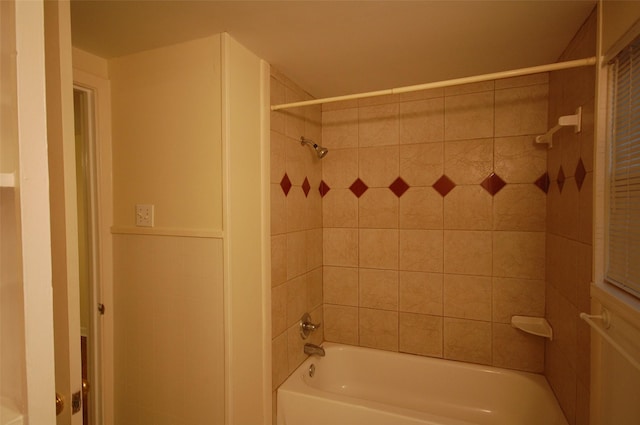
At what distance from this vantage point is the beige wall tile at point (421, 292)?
2.16 m

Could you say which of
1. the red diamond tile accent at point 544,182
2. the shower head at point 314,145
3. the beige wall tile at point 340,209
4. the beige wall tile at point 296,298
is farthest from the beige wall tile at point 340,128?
the red diamond tile accent at point 544,182

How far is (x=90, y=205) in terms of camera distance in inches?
64.4

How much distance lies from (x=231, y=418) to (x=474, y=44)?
2.11 meters

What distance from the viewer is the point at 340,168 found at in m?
2.38

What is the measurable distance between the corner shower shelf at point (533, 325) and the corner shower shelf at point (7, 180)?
7.47 feet

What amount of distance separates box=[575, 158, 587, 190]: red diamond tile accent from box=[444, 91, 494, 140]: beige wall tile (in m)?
0.67

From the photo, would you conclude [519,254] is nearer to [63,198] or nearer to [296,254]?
[296,254]

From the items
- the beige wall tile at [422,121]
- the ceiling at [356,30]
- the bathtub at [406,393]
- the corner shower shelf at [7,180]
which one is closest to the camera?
the corner shower shelf at [7,180]

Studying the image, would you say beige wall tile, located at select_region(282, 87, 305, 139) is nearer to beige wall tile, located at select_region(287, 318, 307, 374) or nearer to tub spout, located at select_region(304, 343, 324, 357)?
beige wall tile, located at select_region(287, 318, 307, 374)

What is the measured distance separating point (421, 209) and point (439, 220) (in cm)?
14

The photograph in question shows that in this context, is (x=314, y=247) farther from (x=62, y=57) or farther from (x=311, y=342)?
(x=62, y=57)

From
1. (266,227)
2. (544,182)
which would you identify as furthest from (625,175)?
(266,227)

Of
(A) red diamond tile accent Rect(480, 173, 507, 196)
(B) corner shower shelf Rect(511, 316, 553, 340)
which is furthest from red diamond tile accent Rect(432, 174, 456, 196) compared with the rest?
(B) corner shower shelf Rect(511, 316, 553, 340)

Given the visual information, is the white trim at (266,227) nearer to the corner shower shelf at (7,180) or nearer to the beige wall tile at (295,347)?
the beige wall tile at (295,347)
